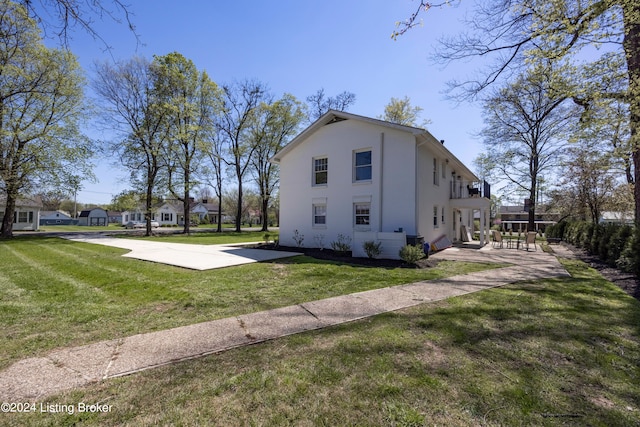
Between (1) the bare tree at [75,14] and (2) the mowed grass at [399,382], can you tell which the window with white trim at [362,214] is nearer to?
(2) the mowed grass at [399,382]

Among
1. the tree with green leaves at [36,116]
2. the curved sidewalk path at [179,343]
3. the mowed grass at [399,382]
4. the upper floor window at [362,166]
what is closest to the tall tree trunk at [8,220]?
the tree with green leaves at [36,116]

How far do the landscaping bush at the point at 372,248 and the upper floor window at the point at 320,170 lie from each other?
4703 mm

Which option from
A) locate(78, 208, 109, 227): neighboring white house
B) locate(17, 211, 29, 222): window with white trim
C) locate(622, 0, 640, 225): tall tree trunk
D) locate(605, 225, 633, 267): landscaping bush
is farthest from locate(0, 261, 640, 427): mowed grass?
locate(78, 208, 109, 227): neighboring white house

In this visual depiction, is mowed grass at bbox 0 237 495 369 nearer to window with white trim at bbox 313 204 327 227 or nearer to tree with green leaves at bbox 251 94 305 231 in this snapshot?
window with white trim at bbox 313 204 327 227

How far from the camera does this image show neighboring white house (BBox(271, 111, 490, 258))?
12000mm

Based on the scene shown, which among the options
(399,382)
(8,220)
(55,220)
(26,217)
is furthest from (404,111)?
(55,220)

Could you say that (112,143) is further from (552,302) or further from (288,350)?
(552,302)

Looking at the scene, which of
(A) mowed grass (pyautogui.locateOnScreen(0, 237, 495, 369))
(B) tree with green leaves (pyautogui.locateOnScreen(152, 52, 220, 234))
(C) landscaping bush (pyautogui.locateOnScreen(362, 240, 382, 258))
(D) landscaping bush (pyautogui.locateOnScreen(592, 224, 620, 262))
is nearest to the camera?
(A) mowed grass (pyautogui.locateOnScreen(0, 237, 495, 369))

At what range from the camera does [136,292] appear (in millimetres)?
6031

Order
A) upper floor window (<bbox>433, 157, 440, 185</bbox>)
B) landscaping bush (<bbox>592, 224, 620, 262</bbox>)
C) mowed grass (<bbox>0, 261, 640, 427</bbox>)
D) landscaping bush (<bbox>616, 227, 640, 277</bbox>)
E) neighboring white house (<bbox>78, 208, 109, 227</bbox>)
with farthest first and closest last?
neighboring white house (<bbox>78, 208, 109, 227</bbox>), upper floor window (<bbox>433, 157, 440, 185</bbox>), landscaping bush (<bbox>592, 224, 620, 262</bbox>), landscaping bush (<bbox>616, 227, 640, 277</bbox>), mowed grass (<bbox>0, 261, 640, 427</bbox>)

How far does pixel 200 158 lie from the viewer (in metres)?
28.1

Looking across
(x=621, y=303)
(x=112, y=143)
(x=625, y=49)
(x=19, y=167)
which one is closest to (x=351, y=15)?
(x=625, y=49)

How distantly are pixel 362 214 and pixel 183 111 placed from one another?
20.9m

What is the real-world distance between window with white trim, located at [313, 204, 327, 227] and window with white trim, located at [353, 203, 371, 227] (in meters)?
1.77
